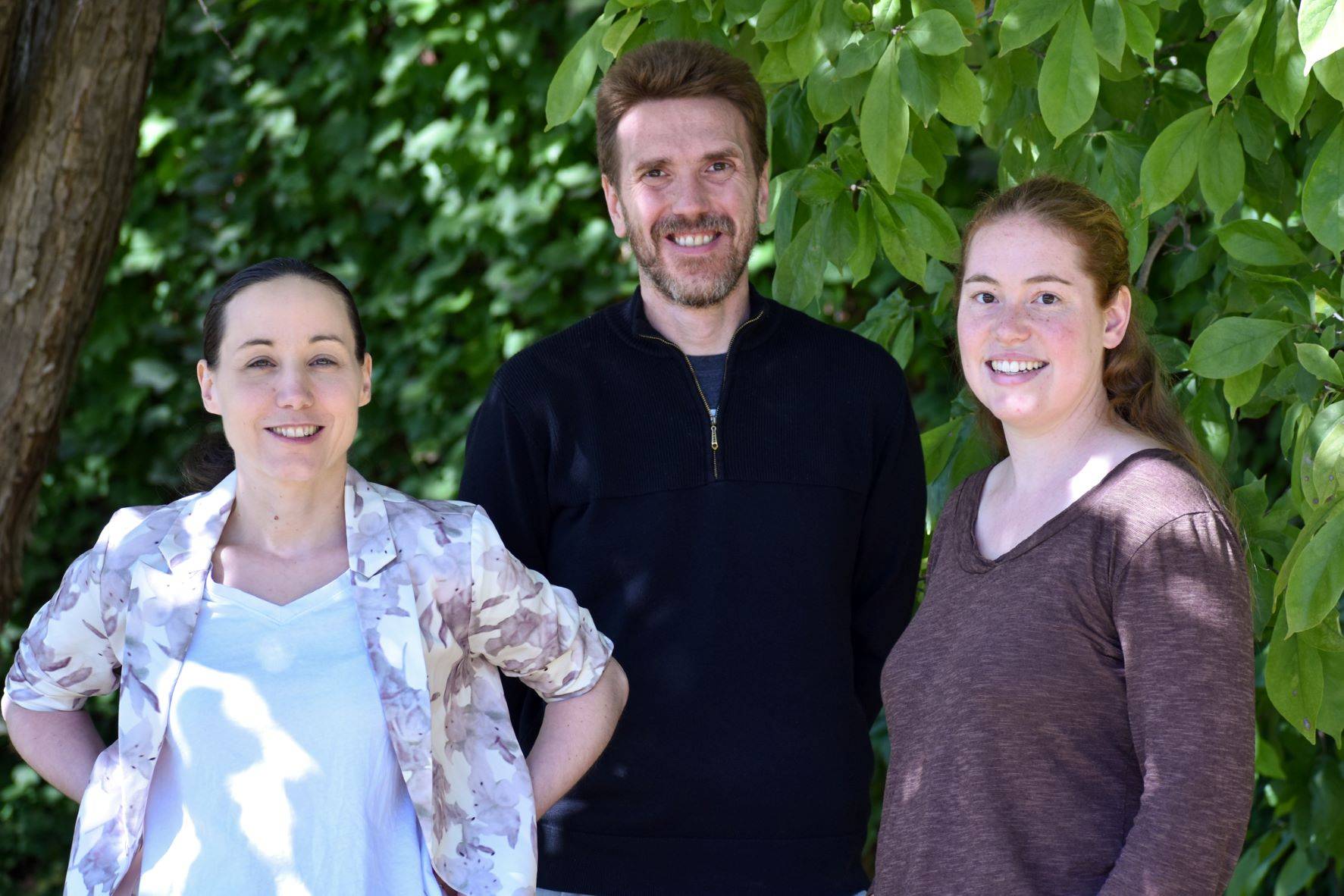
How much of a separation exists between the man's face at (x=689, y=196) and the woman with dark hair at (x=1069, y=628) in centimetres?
45

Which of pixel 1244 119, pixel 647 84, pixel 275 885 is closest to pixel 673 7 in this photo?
pixel 647 84

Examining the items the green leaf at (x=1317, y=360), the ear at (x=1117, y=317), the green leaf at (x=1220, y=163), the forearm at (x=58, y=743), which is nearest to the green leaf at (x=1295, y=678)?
the green leaf at (x=1317, y=360)

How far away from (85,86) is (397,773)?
1628 mm

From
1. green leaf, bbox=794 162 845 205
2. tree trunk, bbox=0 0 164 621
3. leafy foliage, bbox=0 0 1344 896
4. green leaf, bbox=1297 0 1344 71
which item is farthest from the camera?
tree trunk, bbox=0 0 164 621

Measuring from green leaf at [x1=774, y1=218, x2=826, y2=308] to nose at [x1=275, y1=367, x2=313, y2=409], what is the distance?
80 cm

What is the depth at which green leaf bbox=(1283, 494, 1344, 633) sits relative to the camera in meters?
1.75

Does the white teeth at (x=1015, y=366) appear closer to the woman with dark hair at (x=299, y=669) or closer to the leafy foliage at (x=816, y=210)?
the leafy foliage at (x=816, y=210)

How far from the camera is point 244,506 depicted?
1955mm

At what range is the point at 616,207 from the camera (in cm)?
246

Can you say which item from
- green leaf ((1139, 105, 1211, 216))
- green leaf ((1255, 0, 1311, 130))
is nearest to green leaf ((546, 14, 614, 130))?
green leaf ((1139, 105, 1211, 216))

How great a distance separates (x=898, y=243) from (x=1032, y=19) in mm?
438

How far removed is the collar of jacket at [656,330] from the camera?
7.86 feet

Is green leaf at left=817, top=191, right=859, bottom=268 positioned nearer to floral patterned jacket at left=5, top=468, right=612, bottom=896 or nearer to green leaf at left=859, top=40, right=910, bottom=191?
green leaf at left=859, top=40, right=910, bottom=191

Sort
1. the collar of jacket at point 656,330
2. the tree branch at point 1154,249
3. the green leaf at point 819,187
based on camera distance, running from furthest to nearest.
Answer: the tree branch at point 1154,249
the collar of jacket at point 656,330
the green leaf at point 819,187
